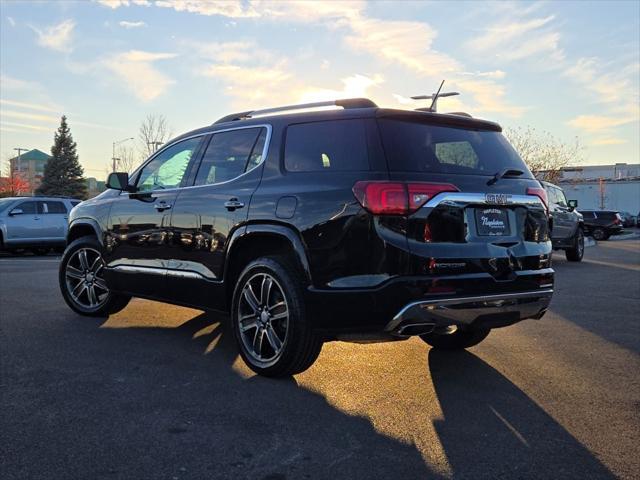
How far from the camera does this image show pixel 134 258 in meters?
5.69

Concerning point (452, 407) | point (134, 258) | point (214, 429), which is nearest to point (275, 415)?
point (214, 429)

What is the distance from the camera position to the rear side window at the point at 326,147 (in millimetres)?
3955

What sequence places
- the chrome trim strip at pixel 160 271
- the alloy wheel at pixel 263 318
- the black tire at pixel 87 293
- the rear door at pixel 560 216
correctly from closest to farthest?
the alloy wheel at pixel 263 318 → the chrome trim strip at pixel 160 271 → the black tire at pixel 87 293 → the rear door at pixel 560 216

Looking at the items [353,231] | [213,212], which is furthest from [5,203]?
[353,231]

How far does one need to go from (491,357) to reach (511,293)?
121cm

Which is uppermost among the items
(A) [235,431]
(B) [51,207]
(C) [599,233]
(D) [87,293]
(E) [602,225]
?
(B) [51,207]

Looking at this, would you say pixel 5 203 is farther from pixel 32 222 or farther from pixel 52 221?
pixel 52 221

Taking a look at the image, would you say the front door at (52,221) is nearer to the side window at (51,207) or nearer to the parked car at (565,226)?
the side window at (51,207)

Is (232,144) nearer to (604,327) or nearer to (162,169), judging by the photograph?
(162,169)

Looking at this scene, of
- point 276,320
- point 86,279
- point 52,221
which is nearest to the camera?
point 276,320

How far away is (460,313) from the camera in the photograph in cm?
374

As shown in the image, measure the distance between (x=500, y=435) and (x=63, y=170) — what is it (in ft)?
226

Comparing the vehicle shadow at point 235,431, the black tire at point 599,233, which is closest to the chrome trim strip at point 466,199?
the vehicle shadow at point 235,431

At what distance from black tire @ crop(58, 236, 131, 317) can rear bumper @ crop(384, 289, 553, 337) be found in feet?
12.1
